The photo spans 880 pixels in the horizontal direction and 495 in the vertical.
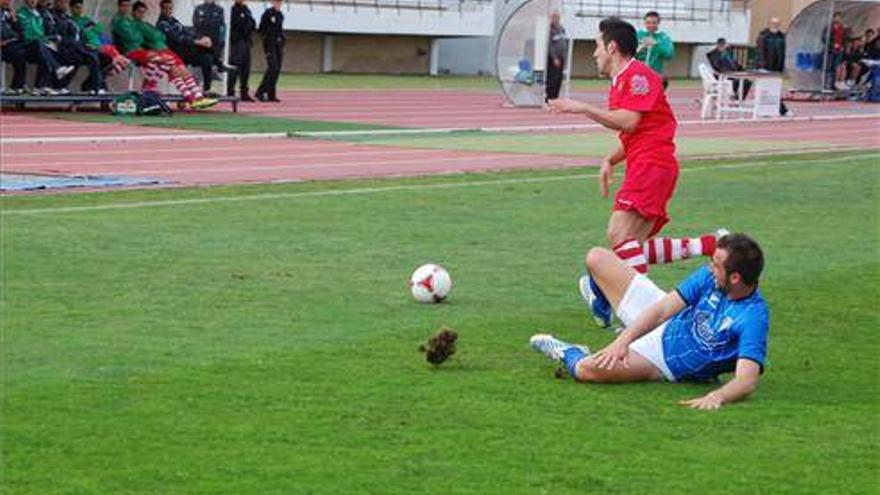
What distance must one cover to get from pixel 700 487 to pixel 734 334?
6.10ft

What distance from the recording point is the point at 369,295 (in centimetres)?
1162

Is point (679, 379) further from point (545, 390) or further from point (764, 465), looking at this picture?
point (764, 465)

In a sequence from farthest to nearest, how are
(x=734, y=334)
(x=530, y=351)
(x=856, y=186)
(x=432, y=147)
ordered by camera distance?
(x=432, y=147)
(x=856, y=186)
(x=530, y=351)
(x=734, y=334)

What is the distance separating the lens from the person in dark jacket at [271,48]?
34.8 m

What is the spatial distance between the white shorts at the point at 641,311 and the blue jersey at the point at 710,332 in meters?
0.03

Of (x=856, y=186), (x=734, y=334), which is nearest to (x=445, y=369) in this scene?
(x=734, y=334)

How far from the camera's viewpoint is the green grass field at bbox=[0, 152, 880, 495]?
7148 millimetres

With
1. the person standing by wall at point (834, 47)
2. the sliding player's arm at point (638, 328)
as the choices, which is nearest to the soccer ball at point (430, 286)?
the sliding player's arm at point (638, 328)

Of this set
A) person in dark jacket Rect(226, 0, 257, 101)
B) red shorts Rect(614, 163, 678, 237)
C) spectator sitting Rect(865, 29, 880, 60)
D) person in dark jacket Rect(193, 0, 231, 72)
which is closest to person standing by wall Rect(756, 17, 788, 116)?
spectator sitting Rect(865, 29, 880, 60)

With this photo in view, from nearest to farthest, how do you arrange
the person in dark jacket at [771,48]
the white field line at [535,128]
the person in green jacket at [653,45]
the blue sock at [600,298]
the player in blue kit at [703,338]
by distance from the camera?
the player in blue kit at [703,338], the blue sock at [600,298], the white field line at [535,128], the person in green jacket at [653,45], the person in dark jacket at [771,48]

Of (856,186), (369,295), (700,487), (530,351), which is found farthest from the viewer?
(856,186)

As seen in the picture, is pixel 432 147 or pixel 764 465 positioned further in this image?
pixel 432 147

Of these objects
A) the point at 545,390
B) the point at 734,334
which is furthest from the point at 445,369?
the point at 734,334

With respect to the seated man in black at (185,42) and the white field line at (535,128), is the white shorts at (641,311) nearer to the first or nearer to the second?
the white field line at (535,128)
